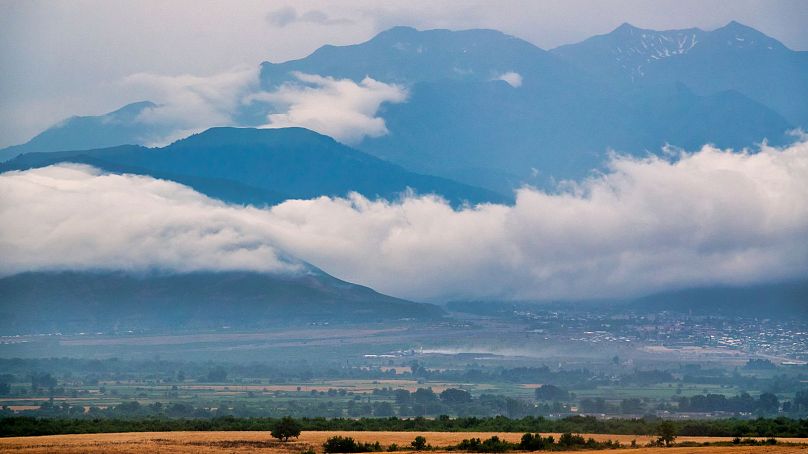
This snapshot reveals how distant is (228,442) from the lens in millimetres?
68938

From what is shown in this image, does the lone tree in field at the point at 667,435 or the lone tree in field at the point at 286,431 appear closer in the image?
the lone tree in field at the point at 667,435

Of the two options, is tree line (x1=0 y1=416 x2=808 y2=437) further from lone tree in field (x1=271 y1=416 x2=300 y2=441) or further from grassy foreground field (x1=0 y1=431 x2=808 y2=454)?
lone tree in field (x1=271 y1=416 x2=300 y2=441)

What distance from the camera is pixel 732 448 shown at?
60219 mm

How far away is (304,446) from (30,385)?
467ft

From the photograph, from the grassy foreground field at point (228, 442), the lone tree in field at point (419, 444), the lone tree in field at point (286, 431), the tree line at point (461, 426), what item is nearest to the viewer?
the grassy foreground field at point (228, 442)

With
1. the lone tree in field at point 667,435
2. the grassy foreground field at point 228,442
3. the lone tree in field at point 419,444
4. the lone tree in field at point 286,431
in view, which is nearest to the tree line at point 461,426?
the grassy foreground field at point 228,442

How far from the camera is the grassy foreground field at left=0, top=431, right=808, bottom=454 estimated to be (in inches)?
2419

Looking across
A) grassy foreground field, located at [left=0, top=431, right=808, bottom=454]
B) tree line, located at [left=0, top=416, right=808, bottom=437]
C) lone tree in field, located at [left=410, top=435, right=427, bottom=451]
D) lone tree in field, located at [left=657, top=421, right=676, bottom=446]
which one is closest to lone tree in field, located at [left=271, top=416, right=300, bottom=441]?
grassy foreground field, located at [left=0, top=431, right=808, bottom=454]

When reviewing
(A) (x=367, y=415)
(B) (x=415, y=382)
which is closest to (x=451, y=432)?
(A) (x=367, y=415)

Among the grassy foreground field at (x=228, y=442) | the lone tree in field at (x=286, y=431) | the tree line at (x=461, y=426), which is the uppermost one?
the tree line at (x=461, y=426)

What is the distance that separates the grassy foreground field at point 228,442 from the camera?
61438 mm

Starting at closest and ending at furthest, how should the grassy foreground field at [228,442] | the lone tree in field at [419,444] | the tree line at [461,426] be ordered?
the grassy foreground field at [228,442] → the lone tree in field at [419,444] → the tree line at [461,426]

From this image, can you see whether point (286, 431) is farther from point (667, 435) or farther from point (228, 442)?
point (667, 435)

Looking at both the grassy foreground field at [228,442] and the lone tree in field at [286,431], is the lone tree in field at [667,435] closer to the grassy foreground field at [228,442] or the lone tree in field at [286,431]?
the grassy foreground field at [228,442]
